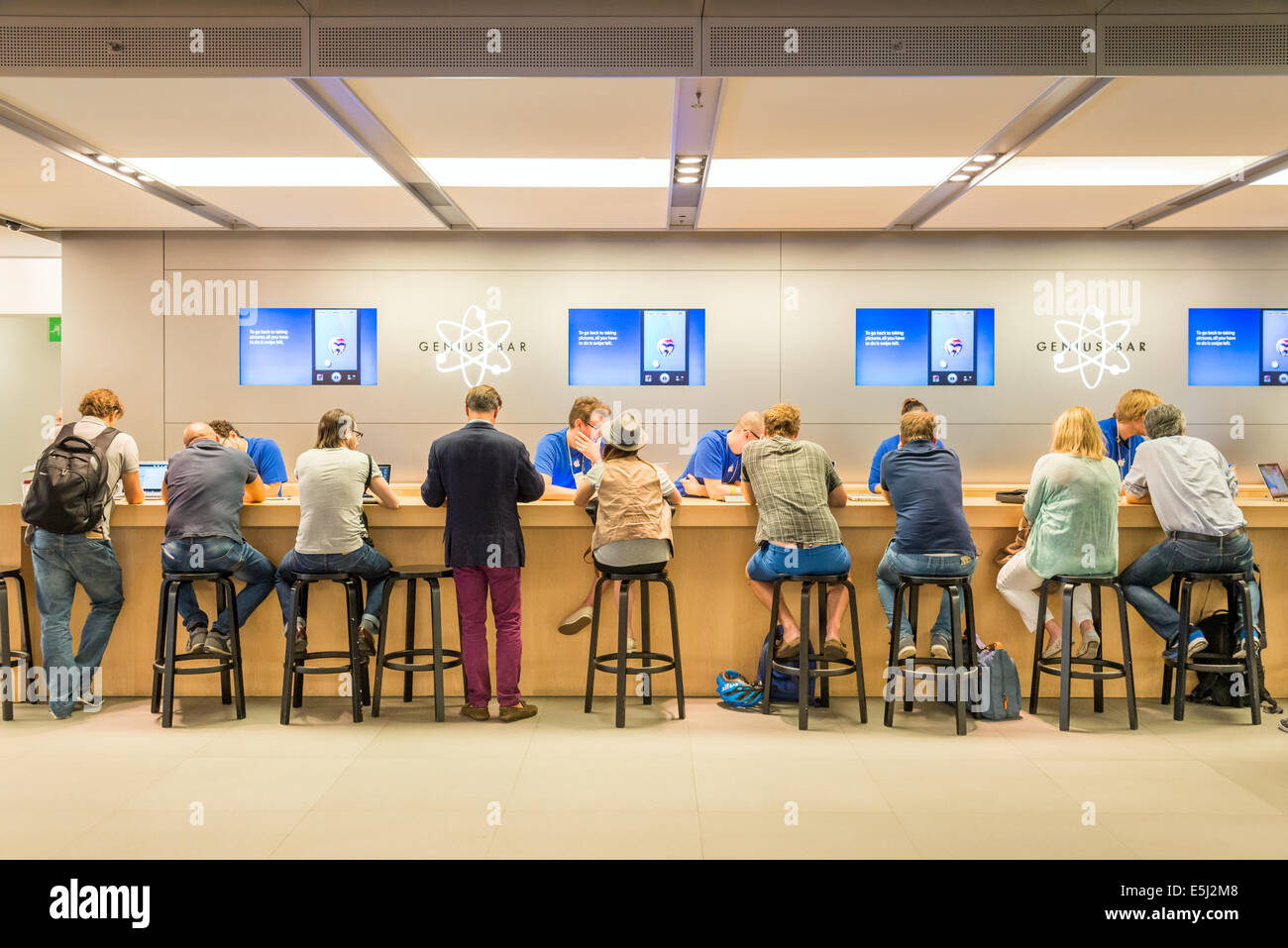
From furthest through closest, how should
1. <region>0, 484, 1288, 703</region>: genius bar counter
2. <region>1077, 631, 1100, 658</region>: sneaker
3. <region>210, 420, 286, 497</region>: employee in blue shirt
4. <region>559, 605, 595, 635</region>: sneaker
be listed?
<region>210, 420, 286, 497</region>: employee in blue shirt → <region>0, 484, 1288, 703</region>: genius bar counter → <region>559, 605, 595, 635</region>: sneaker → <region>1077, 631, 1100, 658</region>: sneaker

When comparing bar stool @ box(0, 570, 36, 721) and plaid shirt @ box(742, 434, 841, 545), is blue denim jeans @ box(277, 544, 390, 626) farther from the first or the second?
plaid shirt @ box(742, 434, 841, 545)

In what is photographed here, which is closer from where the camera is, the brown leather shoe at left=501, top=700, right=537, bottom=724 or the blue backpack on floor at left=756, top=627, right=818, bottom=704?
the brown leather shoe at left=501, top=700, right=537, bottom=724

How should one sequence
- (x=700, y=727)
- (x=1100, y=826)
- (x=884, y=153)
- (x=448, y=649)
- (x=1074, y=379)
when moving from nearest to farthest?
(x=1100, y=826) < (x=700, y=727) < (x=448, y=649) < (x=884, y=153) < (x=1074, y=379)

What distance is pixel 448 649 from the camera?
4.21m

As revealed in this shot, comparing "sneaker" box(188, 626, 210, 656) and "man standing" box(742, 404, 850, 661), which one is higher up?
"man standing" box(742, 404, 850, 661)

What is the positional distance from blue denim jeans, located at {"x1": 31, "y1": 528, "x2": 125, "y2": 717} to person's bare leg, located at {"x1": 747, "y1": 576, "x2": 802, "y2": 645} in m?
3.00

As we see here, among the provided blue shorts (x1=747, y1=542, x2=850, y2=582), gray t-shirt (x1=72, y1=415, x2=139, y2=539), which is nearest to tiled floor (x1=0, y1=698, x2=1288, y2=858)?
blue shorts (x1=747, y1=542, x2=850, y2=582)

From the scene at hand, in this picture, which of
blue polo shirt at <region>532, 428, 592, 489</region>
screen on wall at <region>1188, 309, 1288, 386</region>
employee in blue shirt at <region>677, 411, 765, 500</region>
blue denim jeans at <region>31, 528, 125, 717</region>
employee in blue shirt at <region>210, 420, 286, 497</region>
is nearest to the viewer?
blue denim jeans at <region>31, 528, 125, 717</region>

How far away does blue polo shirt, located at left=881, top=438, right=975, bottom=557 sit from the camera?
12.6 ft

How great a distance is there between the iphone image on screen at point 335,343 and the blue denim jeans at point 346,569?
271cm

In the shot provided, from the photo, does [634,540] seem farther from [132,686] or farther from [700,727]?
[132,686]

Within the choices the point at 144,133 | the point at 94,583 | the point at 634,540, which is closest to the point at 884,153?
the point at 634,540

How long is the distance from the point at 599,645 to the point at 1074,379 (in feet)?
14.2
